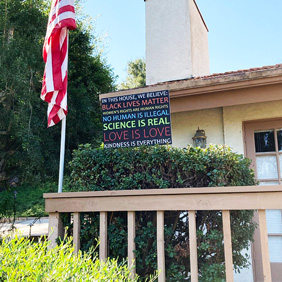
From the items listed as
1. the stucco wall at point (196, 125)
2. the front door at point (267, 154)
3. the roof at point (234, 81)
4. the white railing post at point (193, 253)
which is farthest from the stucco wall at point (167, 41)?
the white railing post at point (193, 253)

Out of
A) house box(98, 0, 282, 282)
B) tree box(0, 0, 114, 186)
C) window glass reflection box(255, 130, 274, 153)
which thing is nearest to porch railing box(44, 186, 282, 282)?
house box(98, 0, 282, 282)

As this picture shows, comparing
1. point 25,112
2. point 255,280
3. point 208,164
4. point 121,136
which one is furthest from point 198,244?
point 25,112

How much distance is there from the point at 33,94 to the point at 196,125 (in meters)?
6.02

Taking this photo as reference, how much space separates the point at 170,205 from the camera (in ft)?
6.36

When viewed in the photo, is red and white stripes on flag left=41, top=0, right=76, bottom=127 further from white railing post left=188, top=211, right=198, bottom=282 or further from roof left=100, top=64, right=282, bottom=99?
white railing post left=188, top=211, right=198, bottom=282

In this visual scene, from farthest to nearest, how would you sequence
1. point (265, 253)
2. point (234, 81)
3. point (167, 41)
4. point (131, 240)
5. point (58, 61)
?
point (167, 41), point (234, 81), point (58, 61), point (131, 240), point (265, 253)

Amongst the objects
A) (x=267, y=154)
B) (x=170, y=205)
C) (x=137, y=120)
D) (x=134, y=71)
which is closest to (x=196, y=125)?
(x=267, y=154)

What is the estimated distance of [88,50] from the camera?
420 inches

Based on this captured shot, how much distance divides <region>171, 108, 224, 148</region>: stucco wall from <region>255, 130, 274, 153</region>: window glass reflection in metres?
0.48

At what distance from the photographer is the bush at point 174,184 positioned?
2.06m

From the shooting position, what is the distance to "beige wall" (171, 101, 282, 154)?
381 centimetres

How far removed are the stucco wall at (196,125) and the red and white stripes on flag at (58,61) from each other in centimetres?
183

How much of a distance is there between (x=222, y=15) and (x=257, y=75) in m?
12.2

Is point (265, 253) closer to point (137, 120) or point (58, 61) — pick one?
point (137, 120)
